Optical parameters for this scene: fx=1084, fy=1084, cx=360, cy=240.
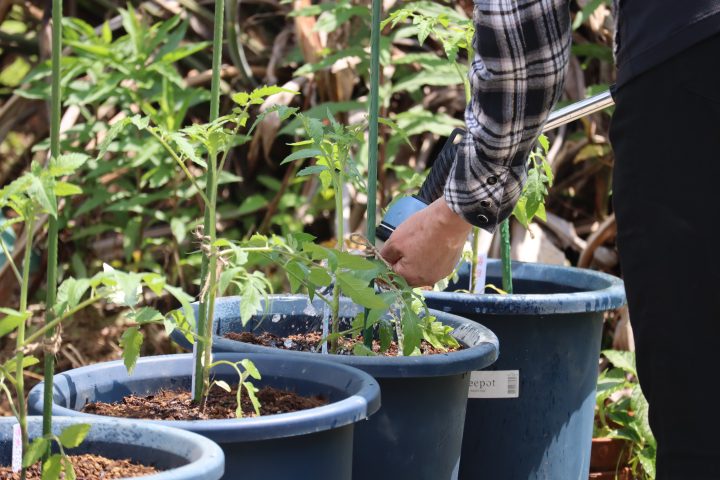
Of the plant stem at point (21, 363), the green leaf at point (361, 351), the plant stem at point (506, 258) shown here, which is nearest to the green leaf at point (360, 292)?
the green leaf at point (361, 351)

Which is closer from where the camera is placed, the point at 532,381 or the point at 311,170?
the point at 311,170

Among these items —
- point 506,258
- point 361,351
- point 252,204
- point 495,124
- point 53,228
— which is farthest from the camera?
point 252,204

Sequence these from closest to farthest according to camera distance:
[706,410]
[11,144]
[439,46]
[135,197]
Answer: [706,410] < [135,197] < [439,46] < [11,144]

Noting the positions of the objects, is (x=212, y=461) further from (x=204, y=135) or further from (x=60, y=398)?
(x=204, y=135)

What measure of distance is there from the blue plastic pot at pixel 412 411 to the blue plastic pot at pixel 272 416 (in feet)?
0.17

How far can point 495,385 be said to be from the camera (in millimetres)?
2154

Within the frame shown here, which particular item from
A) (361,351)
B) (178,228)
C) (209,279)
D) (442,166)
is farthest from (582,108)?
(178,228)

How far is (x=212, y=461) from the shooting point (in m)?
1.16

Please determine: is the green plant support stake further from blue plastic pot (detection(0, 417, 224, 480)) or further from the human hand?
blue plastic pot (detection(0, 417, 224, 480))

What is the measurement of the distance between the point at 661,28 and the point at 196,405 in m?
0.81

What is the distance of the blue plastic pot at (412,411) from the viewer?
1.64 meters

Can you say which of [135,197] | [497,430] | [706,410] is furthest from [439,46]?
[706,410]

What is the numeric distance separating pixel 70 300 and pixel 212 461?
23 centimetres

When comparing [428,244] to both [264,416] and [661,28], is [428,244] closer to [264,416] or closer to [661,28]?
[264,416]
